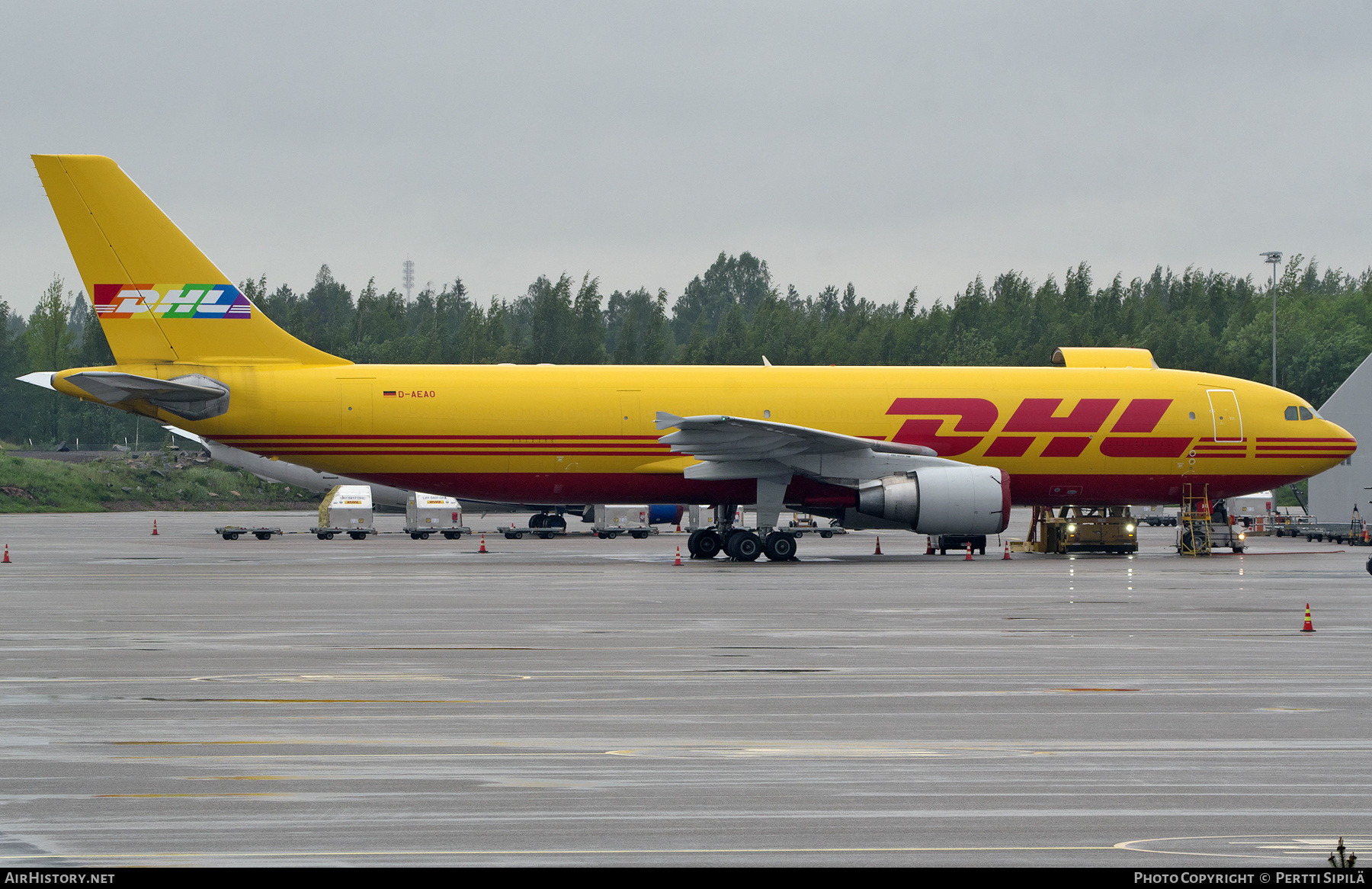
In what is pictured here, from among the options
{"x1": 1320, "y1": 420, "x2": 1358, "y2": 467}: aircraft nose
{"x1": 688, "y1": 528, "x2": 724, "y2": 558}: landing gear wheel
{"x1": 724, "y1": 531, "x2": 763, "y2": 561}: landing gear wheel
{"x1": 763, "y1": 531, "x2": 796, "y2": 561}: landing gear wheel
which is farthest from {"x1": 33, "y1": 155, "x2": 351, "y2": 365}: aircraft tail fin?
{"x1": 1320, "y1": 420, "x2": 1358, "y2": 467}: aircraft nose

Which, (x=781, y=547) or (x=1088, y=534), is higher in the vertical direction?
(x=1088, y=534)

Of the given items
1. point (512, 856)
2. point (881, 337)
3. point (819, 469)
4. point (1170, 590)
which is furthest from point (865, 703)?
point (881, 337)

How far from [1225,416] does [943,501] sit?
27.2 ft

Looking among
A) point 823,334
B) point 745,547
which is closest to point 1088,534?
point 745,547

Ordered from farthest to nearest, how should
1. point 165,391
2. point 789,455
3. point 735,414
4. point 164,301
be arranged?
point 735,414, point 164,301, point 789,455, point 165,391

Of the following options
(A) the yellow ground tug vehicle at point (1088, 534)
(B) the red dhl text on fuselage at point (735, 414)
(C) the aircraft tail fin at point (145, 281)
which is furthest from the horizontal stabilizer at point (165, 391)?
(A) the yellow ground tug vehicle at point (1088, 534)

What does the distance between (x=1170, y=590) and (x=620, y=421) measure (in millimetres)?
12979

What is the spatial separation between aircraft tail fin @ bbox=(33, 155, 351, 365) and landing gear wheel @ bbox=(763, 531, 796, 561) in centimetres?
1041

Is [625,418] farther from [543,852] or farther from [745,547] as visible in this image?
[543,852]

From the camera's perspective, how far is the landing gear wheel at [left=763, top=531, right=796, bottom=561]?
3116 cm

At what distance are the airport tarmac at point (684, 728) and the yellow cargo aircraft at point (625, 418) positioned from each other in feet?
29.4

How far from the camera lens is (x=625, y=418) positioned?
31.5m

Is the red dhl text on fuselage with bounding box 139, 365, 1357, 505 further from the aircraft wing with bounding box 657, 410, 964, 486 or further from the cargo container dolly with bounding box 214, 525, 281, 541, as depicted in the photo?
the cargo container dolly with bounding box 214, 525, 281, 541

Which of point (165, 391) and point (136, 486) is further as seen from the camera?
point (136, 486)
